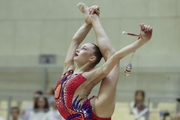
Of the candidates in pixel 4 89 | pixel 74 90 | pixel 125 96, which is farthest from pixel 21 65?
pixel 74 90

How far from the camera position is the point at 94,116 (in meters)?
3.29

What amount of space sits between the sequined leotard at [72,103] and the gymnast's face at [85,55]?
0.13 meters

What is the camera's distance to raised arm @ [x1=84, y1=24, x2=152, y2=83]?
3076 mm

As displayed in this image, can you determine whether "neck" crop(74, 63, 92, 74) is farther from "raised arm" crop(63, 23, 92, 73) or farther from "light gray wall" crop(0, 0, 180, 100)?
"light gray wall" crop(0, 0, 180, 100)

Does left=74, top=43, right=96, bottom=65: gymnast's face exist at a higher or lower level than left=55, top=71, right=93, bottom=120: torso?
higher

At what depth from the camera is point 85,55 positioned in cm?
338

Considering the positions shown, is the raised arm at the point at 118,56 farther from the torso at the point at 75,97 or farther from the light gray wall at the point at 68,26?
the light gray wall at the point at 68,26

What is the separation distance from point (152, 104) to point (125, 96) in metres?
2.16

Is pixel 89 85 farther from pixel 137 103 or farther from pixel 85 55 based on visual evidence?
pixel 137 103

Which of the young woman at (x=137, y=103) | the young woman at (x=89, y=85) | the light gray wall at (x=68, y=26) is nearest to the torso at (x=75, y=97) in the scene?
the young woman at (x=89, y=85)

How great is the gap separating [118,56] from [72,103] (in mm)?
514

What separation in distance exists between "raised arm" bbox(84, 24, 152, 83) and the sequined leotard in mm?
85

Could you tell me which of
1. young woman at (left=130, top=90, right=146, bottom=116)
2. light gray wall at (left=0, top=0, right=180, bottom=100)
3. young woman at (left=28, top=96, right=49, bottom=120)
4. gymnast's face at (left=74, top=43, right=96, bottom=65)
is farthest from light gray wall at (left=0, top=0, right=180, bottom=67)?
gymnast's face at (left=74, top=43, right=96, bottom=65)

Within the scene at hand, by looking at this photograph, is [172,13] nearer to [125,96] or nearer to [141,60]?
[141,60]
